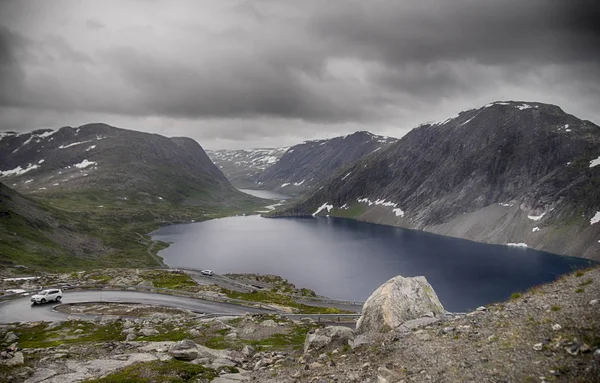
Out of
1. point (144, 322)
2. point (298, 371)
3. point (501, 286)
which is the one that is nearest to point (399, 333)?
point (298, 371)

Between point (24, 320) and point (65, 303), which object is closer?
point (24, 320)

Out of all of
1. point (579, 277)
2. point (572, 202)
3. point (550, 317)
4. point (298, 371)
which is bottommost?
point (298, 371)

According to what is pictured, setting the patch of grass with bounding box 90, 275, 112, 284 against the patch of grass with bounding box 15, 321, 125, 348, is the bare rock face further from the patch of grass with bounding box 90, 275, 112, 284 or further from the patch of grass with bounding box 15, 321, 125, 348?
the patch of grass with bounding box 90, 275, 112, 284

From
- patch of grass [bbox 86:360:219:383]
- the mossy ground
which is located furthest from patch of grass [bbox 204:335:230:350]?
the mossy ground

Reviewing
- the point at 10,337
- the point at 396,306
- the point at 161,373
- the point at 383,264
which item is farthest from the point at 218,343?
the point at 383,264

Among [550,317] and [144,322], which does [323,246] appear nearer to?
[144,322]
